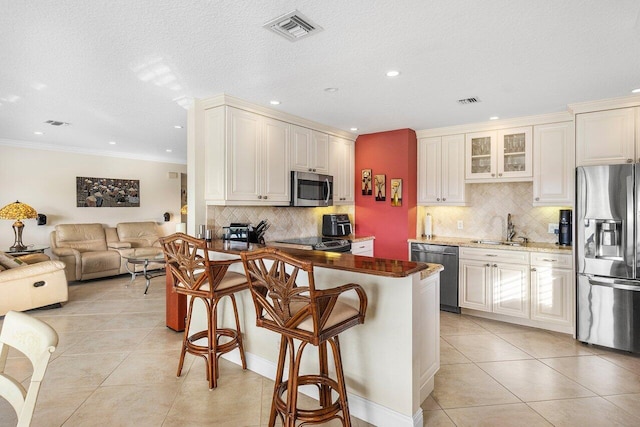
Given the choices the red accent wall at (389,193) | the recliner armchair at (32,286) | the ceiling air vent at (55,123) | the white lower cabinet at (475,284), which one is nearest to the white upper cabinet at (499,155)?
the red accent wall at (389,193)

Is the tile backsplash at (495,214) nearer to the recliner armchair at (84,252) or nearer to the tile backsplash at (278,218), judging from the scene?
the tile backsplash at (278,218)

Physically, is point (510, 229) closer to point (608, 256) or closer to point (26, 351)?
point (608, 256)

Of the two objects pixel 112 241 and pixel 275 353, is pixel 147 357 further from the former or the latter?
pixel 112 241

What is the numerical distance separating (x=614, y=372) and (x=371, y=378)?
2266mm

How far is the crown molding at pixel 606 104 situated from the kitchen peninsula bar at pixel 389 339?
8.99ft

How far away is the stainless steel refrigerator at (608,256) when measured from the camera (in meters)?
3.18

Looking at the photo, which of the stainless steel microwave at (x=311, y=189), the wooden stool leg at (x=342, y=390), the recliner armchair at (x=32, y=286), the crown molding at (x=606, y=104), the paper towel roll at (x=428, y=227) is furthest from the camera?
the paper towel roll at (x=428, y=227)

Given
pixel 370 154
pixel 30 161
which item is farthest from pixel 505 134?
pixel 30 161

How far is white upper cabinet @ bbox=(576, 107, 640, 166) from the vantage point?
343 centimetres

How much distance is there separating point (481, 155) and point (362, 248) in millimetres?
1978

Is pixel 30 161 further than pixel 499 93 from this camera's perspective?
Yes

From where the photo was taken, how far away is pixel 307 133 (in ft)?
14.5

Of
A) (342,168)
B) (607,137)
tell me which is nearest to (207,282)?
(342,168)

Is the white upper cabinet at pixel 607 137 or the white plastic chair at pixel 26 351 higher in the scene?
the white upper cabinet at pixel 607 137
